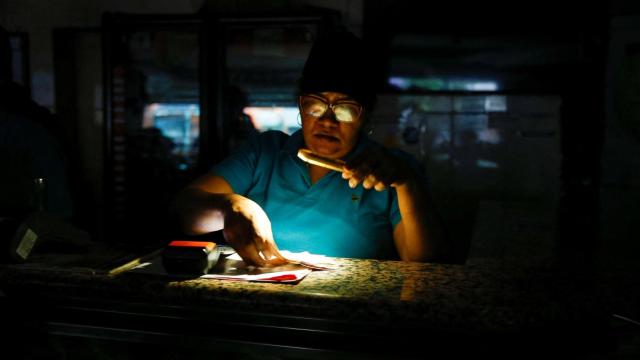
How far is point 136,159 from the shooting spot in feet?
14.1

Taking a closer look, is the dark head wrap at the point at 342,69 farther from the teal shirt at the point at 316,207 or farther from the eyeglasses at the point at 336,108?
the teal shirt at the point at 316,207

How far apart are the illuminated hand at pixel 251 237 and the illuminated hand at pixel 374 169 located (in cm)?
29

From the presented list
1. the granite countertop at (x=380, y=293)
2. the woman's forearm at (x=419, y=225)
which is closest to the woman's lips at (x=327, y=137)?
the woman's forearm at (x=419, y=225)

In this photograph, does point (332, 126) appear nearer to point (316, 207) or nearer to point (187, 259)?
point (316, 207)

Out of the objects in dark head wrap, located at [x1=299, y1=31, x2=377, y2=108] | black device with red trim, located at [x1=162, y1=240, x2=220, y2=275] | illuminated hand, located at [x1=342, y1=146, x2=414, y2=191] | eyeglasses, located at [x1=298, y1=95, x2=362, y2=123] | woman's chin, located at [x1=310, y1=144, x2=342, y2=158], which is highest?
dark head wrap, located at [x1=299, y1=31, x2=377, y2=108]

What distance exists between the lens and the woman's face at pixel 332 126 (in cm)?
191

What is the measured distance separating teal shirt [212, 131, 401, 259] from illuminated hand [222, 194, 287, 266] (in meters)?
0.49

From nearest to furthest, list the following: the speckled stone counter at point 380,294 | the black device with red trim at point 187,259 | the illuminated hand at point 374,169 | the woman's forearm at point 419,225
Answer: the speckled stone counter at point 380,294
the black device with red trim at point 187,259
the illuminated hand at point 374,169
the woman's forearm at point 419,225

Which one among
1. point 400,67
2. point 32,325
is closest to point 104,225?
point 400,67

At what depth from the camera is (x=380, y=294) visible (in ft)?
4.24

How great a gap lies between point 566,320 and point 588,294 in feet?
0.48

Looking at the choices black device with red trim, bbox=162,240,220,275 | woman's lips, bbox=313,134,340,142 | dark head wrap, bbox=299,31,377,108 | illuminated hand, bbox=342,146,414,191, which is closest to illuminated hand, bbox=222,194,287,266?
black device with red trim, bbox=162,240,220,275

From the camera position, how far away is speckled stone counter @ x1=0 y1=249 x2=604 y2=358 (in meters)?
1.21

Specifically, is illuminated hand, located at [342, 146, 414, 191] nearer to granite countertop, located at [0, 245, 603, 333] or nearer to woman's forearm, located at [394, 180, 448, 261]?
woman's forearm, located at [394, 180, 448, 261]
